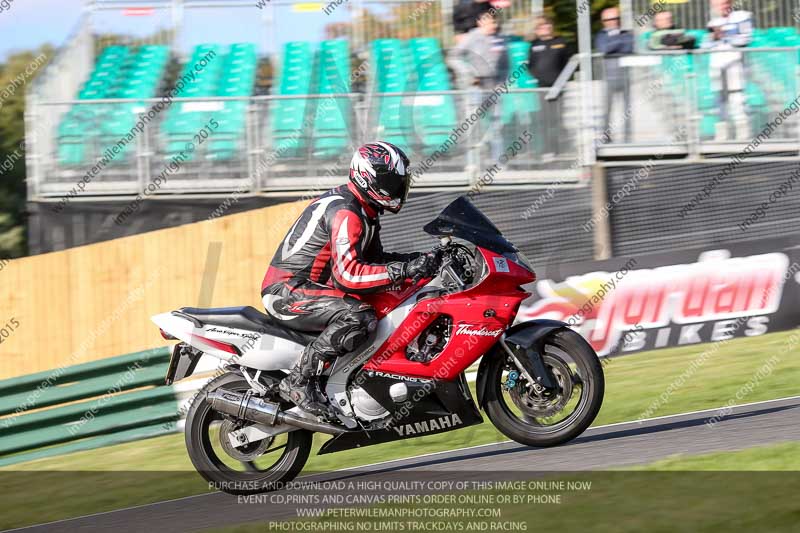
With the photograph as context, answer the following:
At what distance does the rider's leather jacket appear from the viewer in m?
6.58

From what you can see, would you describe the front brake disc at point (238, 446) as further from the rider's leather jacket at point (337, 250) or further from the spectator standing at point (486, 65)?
the spectator standing at point (486, 65)

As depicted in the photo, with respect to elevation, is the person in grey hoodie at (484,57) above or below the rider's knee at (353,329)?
above

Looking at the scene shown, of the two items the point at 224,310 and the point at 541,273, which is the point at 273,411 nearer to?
the point at 224,310

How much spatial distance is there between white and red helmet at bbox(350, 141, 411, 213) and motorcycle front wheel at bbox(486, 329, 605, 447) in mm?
1161

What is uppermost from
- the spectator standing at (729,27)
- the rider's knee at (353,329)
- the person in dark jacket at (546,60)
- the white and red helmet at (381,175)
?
the spectator standing at (729,27)

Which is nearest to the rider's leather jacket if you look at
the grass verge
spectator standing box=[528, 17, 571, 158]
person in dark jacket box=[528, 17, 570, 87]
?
the grass verge

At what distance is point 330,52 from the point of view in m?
14.0

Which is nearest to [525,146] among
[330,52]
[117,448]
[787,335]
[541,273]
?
[541,273]

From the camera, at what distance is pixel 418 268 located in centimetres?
642

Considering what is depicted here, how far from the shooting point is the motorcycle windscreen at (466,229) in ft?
21.6

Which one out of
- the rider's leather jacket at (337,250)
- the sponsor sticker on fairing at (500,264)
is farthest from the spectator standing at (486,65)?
the sponsor sticker on fairing at (500,264)

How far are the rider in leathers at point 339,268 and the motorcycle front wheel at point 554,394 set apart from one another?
0.83 meters

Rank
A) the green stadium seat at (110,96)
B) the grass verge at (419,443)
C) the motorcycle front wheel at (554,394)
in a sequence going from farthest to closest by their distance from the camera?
the green stadium seat at (110,96)
the grass verge at (419,443)
the motorcycle front wheel at (554,394)

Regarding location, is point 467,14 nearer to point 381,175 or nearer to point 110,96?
point 110,96
